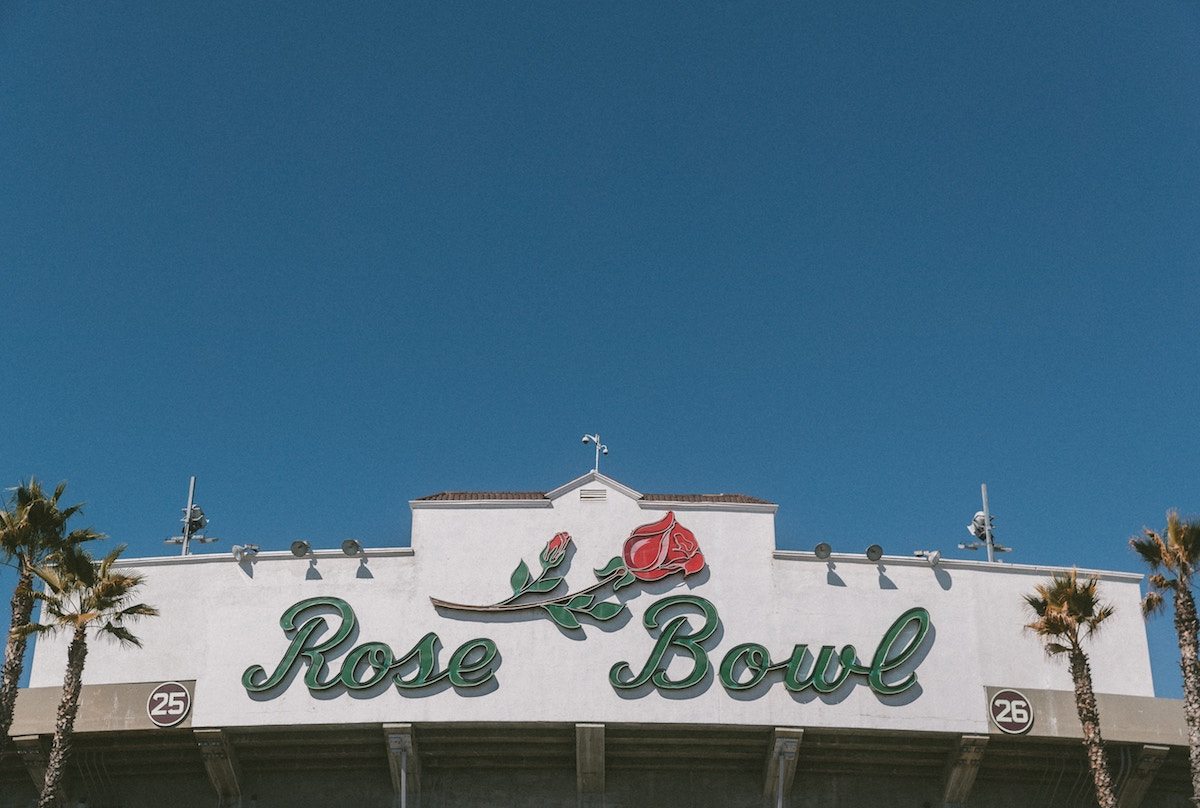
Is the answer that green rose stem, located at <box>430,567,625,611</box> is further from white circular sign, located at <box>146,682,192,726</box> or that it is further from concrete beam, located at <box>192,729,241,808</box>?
white circular sign, located at <box>146,682,192,726</box>

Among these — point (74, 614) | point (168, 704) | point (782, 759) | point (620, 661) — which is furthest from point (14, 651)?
point (782, 759)

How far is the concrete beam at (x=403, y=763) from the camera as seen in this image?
35.6 metres

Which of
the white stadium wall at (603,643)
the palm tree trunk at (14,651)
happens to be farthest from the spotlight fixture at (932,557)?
the palm tree trunk at (14,651)

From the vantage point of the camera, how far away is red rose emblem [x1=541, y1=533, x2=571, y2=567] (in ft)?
123

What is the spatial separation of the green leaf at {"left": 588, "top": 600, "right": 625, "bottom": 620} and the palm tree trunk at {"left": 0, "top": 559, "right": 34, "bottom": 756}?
43.7ft

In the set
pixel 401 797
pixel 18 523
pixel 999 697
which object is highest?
pixel 18 523

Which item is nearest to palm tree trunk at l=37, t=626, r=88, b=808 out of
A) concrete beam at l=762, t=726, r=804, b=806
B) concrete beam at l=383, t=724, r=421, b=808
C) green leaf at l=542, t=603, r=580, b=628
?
concrete beam at l=383, t=724, r=421, b=808

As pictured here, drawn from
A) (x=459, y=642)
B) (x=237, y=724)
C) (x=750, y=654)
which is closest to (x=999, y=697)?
(x=750, y=654)

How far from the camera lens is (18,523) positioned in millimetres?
32062

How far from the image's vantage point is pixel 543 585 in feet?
122

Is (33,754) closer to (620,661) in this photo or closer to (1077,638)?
(620,661)

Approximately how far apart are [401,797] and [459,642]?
3982 mm

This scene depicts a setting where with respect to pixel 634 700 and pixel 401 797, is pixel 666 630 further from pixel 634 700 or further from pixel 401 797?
pixel 401 797

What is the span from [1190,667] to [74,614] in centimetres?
2460
